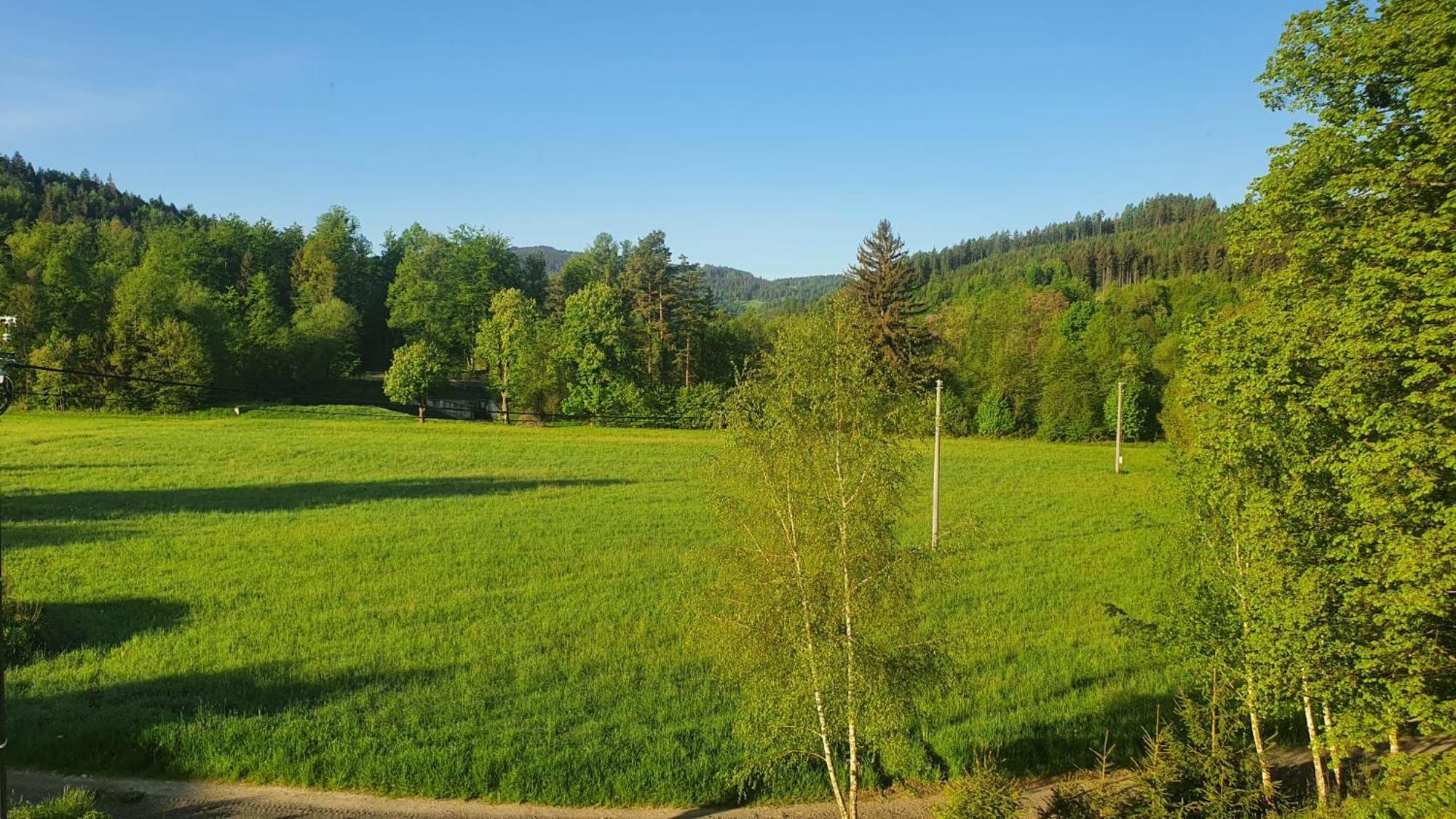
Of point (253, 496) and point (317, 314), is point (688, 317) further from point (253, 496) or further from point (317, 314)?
point (253, 496)

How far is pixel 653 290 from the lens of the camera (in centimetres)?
8450

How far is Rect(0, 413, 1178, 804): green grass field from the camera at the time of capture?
12656 millimetres

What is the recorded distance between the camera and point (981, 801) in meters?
9.09

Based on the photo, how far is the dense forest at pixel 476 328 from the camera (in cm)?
7019

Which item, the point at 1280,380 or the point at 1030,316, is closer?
the point at 1280,380

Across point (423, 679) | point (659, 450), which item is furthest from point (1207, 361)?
point (659, 450)

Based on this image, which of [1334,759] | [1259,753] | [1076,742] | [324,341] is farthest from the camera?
[324,341]

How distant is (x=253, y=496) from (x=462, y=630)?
22925mm

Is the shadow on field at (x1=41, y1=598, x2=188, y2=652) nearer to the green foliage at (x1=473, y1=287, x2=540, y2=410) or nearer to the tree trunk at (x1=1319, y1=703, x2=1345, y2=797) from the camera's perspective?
the tree trunk at (x1=1319, y1=703, x2=1345, y2=797)

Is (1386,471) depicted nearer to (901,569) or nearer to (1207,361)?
(1207,361)

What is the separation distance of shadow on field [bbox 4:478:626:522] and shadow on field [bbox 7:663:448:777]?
2019 centimetres

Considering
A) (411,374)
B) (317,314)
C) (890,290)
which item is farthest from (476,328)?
(890,290)

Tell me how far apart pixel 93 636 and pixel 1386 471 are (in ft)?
75.6

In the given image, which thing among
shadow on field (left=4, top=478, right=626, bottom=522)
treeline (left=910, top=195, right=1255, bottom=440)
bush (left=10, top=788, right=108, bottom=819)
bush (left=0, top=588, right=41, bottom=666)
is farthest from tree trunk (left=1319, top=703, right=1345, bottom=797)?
treeline (left=910, top=195, right=1255, bottom=440)
